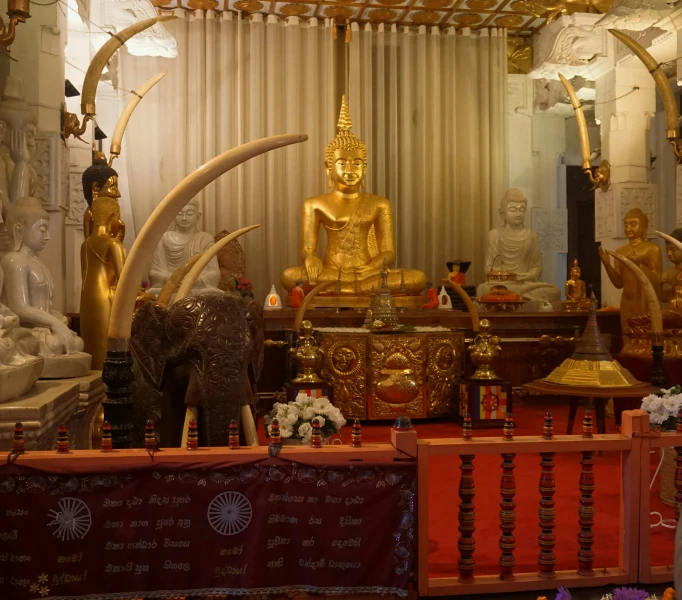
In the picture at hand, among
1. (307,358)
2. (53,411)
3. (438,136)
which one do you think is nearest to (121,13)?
(438,136)

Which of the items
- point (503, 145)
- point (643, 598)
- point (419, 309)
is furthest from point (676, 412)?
point (503, 145)

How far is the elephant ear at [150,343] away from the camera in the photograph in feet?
8.07

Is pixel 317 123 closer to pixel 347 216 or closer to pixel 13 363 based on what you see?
pixel 347 216

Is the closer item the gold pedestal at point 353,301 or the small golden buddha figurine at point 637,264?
the small golden buddha figurine at point 637,264

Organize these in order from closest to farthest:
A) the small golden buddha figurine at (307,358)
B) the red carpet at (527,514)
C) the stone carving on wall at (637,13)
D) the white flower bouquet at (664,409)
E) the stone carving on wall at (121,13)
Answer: the red carpet at (527,514), the white flower bouquet at (664,409), the small golden buddha figurine at (307,358), the stone carving on wall at (637,13), the stone carving on wall at (121,13)

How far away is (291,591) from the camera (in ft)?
6.62

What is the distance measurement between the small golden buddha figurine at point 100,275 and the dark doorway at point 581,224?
6966 mm

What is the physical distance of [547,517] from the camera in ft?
7.33

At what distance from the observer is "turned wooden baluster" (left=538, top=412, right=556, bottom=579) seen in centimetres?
221

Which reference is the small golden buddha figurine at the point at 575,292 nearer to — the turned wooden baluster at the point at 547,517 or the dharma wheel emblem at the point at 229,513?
the turned wooden baluster at the point at 547,517

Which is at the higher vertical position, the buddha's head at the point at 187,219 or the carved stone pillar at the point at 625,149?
the carved stone pillar at the point at 625,149

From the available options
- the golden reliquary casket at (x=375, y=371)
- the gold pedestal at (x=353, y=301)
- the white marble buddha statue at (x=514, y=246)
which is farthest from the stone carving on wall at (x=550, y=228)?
the golden reliquary casket at (x=375, y=371)

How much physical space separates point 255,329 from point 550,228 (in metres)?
7.29

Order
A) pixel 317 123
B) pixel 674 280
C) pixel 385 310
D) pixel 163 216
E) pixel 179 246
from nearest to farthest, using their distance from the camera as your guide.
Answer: pixel 163 216, pixel 385 310, pixel 674 280, pixel 179 246, pixel 317 123
